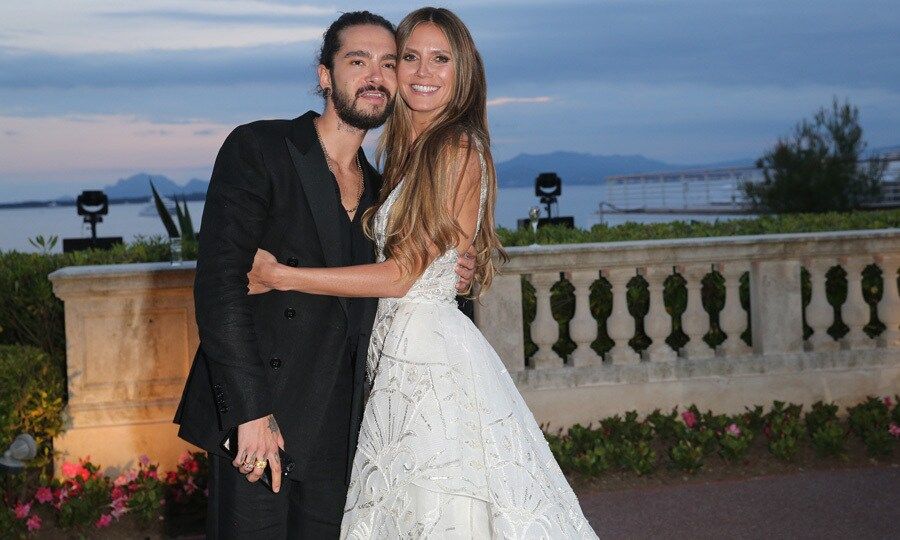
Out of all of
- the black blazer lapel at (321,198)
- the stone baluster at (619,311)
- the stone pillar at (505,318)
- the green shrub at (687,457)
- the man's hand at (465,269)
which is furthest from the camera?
the stone baluster at (619,311)

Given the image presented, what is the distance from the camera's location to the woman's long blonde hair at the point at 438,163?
3.47 metres

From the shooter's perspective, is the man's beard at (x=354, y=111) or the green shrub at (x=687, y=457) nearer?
the man's beard at (x=354, y=111)

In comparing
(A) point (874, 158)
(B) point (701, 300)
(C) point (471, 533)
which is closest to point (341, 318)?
(C) point (471, 533)

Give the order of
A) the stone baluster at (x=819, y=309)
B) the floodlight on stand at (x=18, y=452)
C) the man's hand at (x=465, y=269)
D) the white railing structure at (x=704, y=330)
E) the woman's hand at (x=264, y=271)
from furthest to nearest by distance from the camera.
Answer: the stone baluster at (x=819, y=309)
the white railing structure at (x=704, y=330)
the floodlight on stand at (x=18, y=452)
the man's hand at (x=465, y=269)
the woman's hand at (x=264, y=271)

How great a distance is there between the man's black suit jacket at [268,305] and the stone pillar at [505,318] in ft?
10.3

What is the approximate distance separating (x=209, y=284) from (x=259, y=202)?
28cm

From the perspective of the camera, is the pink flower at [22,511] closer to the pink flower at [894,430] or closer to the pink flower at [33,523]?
the pink flower at [33,523]

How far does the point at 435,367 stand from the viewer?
3.47m

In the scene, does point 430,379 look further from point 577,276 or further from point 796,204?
point 796,204

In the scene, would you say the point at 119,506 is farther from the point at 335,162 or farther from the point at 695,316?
the point at 695,316

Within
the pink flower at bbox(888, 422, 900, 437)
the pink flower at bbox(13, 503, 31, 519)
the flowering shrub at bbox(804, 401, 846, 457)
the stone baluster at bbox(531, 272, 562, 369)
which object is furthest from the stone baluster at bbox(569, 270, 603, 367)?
the pink flower at bbox(13, 503, 31, 519)

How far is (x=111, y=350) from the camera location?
6.12 meters

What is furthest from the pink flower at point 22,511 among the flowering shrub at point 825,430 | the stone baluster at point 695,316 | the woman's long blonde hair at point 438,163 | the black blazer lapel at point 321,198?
the flowering shrub at point 825,430

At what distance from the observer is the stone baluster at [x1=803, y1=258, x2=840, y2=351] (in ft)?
23.3
